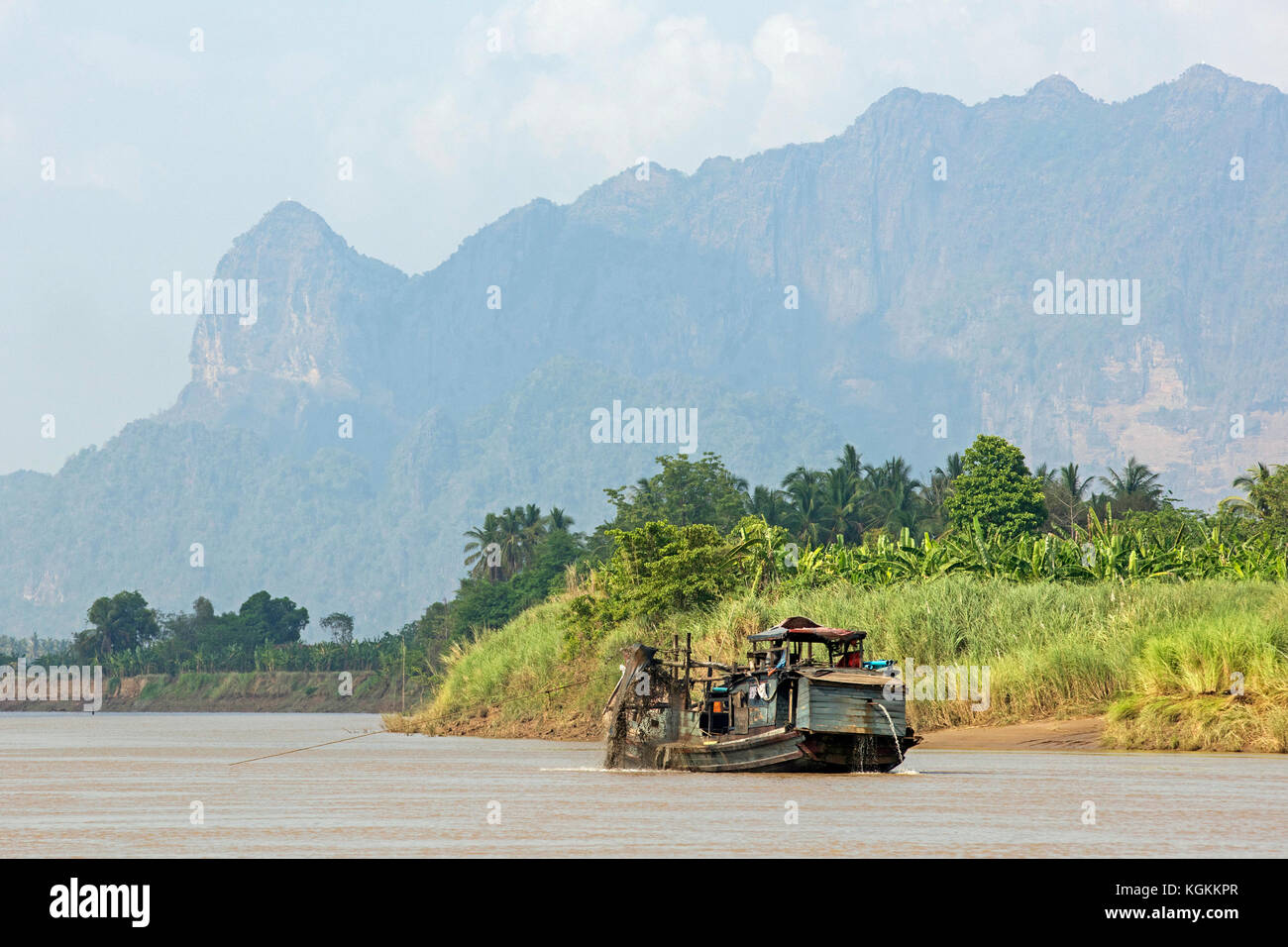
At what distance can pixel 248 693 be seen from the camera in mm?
180500

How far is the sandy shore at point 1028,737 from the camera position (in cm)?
4141

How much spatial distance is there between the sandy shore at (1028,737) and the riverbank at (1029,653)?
1.56ft

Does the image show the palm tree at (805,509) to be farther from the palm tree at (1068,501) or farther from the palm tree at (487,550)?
the palm tree at (487,550)

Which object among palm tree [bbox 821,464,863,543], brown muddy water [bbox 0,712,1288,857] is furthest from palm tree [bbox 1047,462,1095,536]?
brown muddy water [bbox 0,712,1288,857]

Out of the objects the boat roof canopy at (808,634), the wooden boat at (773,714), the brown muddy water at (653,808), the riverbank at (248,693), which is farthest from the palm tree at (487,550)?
the boat roof canopy at (808,634)

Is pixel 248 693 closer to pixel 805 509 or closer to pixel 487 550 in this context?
pixel 487 550

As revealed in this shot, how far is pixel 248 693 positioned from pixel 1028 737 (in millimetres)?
150445

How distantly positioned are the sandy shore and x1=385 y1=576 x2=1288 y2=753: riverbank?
47 cm

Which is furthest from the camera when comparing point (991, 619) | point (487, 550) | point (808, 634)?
point (487, 550)

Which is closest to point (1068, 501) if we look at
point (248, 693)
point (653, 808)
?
point (653, 808)

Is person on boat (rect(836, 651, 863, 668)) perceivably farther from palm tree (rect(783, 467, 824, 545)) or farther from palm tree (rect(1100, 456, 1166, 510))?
palm tree (rect(783, 467, 824, 545))

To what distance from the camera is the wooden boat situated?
32031mm
